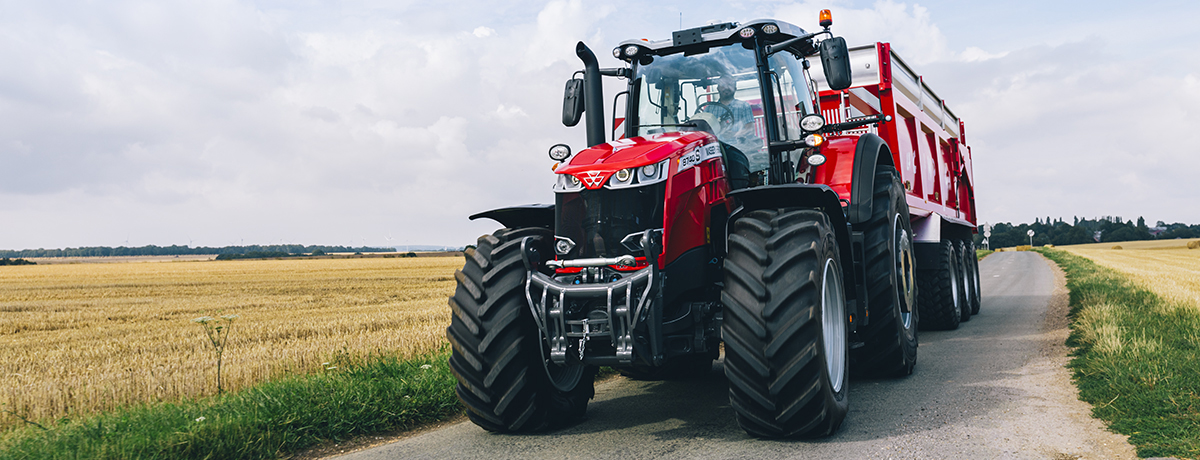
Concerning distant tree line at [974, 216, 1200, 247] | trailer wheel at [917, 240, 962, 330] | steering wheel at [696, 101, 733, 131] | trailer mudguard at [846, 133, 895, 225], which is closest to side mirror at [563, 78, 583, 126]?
steering wheel at [696, 101, 733, 131]

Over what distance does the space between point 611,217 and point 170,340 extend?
29.8 ft

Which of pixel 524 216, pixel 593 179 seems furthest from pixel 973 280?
pixel 593 179

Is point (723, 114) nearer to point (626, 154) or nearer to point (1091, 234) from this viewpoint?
point (626, 154)

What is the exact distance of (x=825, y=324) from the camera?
4.90 m

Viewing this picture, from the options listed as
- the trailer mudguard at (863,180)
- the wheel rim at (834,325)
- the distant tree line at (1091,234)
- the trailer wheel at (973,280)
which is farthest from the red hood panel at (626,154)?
the distant tree line at (1091,234)

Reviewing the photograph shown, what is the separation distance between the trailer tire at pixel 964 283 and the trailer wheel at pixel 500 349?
8.21 m

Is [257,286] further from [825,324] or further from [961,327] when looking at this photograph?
[825,324]

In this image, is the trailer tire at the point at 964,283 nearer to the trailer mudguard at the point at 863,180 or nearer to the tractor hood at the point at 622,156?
the trailer mudguard at the point at 863,180

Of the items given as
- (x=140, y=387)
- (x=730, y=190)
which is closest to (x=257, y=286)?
(x=140, y=387)

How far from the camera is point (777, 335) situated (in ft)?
13.9

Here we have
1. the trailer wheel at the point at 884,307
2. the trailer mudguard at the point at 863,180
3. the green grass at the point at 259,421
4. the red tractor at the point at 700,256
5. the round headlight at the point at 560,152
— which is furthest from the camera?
the trailer mudguard at the point at 863,180

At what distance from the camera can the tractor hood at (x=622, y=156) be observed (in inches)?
183

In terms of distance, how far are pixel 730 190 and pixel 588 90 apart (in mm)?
1251

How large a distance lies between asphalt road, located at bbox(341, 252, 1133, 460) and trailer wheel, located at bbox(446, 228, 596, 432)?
17 cm
